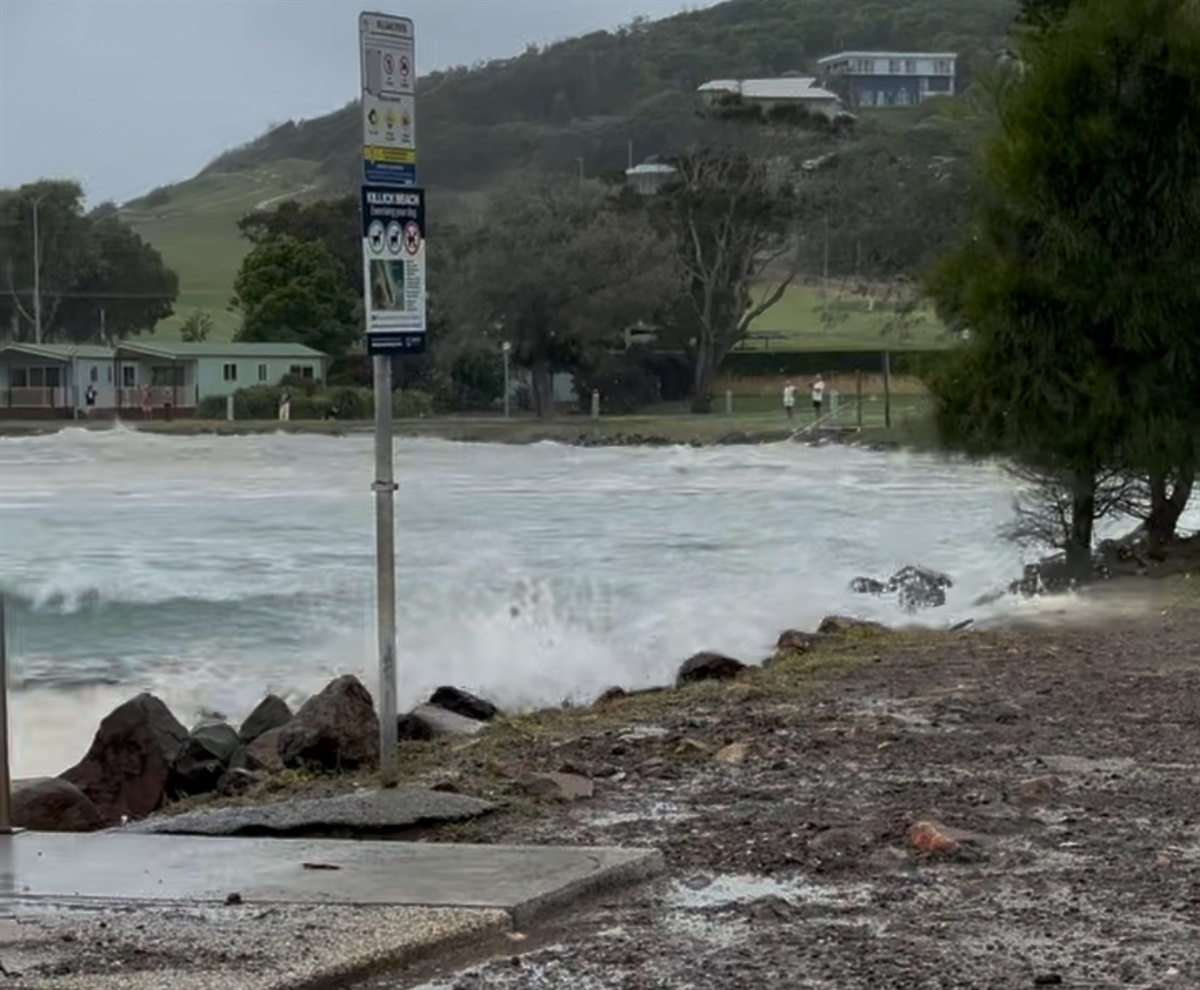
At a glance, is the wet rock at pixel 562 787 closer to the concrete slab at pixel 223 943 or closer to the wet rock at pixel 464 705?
the concrete slab at pixel 223 943

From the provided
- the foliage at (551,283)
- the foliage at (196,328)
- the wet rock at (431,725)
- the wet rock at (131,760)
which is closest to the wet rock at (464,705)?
the wet rock at (431,725)

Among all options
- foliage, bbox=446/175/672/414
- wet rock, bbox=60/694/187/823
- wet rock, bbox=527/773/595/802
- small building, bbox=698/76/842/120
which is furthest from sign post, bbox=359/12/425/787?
small building, bbox=698/76/842/120

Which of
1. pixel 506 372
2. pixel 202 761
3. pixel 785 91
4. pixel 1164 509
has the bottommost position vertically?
pixel 202 761

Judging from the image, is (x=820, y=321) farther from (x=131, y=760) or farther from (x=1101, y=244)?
(x=131, y=760)

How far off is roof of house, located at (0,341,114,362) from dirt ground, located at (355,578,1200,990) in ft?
169

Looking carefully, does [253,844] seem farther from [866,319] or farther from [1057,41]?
[866,319]

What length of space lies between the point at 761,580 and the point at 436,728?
15254 mm

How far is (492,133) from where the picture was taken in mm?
96188

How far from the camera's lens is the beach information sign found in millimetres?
9195

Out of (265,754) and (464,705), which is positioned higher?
(265,754)

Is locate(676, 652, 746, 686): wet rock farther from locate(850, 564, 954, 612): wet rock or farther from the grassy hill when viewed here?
the grassy hill

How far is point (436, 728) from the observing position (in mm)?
14328

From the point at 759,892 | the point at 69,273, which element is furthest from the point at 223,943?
the point at 69,273

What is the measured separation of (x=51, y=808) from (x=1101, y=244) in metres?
13.6
